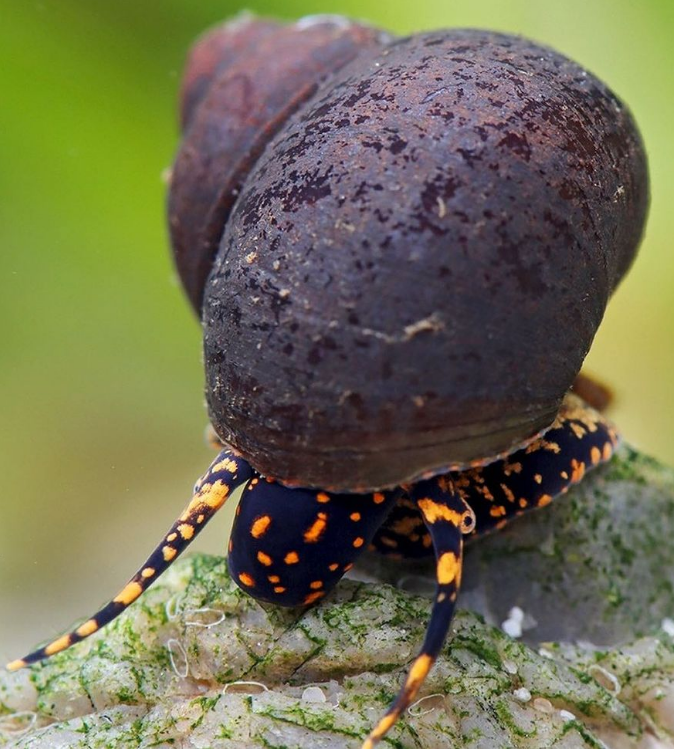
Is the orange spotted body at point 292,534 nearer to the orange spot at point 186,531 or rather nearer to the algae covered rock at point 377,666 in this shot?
the orange spot at point 186,531

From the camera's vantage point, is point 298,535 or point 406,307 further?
point 298,535

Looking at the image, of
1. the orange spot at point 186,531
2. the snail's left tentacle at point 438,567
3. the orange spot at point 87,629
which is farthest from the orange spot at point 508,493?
the orange spot at point 87,629

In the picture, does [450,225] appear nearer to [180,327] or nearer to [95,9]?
[180,327]

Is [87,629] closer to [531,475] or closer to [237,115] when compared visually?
[531,475]

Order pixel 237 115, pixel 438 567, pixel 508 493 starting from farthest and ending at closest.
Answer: pixel 237 115
pixel 508 493
pixel 438 567

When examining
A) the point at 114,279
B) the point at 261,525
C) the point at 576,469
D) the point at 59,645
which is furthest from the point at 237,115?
the point at 114,279

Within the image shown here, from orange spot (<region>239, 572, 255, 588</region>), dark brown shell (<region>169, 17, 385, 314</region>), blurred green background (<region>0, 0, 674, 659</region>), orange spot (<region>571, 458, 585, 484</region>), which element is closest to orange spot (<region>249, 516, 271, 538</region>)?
orange spot (<region>239, 572, 255, 588</region>)

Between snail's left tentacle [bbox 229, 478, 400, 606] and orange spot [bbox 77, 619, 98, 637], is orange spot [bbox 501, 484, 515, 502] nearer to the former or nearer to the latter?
snail's left tentacle [bbox 229, 478, 400, 606]
